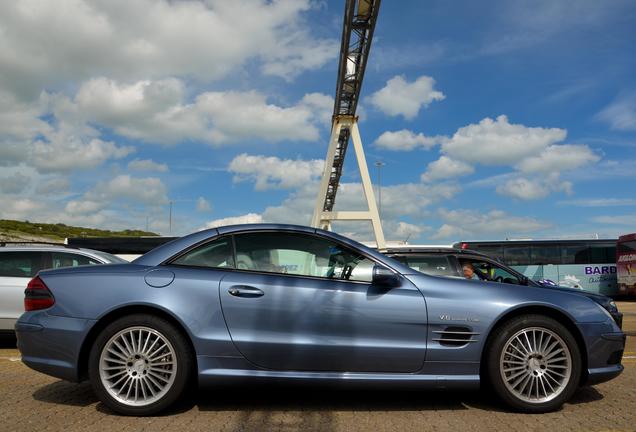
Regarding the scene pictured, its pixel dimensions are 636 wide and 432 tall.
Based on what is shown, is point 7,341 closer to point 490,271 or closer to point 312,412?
point 312,412

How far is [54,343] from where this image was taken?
4.00 m

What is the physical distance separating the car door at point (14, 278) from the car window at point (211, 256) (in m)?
4.55

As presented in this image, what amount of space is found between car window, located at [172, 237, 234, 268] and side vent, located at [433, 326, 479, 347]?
1657mm

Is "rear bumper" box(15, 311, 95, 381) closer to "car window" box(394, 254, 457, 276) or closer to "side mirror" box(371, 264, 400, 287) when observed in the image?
"side mirror" box(371, 264, 400, 287)

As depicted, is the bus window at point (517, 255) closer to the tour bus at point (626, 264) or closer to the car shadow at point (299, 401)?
the tour bus at point (626, 264)

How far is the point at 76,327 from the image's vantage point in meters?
3.99

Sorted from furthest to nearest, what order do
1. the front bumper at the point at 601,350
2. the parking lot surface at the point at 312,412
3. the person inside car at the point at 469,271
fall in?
1. the person inside car at the point at 469,271
2. the front bumper at the point at 601,350
3. the parking lot surface at the point at 312,412

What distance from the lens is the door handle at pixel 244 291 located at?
402 cm

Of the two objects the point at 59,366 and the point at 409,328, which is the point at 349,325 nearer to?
the point at 409,328

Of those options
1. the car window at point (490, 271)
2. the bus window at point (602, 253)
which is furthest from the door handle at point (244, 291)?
the bus window at point (602, 253)

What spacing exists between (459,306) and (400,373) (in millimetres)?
660

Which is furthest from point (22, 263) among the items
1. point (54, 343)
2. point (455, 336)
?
point (455, 336)

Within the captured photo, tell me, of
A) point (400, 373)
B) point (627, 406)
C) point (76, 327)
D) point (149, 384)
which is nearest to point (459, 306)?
point (400, 373)

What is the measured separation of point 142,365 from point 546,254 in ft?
78.4
